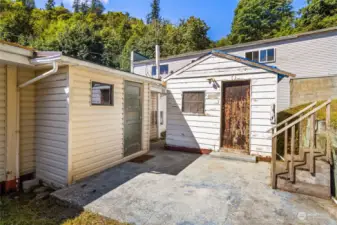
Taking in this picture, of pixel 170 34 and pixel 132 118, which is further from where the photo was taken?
pixel 170 34

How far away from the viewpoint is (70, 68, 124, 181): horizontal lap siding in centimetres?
342

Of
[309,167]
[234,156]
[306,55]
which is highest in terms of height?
[306,55]

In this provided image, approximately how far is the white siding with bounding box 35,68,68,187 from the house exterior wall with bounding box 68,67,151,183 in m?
0.14

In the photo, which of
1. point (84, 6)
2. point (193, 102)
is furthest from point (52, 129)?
point (84, 6)

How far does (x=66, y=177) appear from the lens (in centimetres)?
331

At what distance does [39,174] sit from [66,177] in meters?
1.00

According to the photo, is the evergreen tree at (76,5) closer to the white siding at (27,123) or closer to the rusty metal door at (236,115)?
the white siding at (27,123)

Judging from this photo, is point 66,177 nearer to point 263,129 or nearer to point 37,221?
point 37,221

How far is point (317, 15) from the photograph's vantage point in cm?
1471

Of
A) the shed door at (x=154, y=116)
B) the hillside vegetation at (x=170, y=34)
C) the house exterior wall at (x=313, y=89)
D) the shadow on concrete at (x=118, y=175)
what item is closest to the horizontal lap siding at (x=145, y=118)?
the shadow on concrete at (x=118, y=175)

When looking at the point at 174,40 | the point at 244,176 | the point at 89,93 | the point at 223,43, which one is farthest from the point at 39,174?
the point at 223,43

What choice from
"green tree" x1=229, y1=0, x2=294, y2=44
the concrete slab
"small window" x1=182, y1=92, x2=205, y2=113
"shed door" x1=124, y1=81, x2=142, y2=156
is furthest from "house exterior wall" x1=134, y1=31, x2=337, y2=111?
"green tree" x1=229, y1=0, x2=294, y2=44

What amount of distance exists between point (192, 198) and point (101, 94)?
317 cm

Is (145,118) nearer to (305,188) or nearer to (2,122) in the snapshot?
(2,122)
